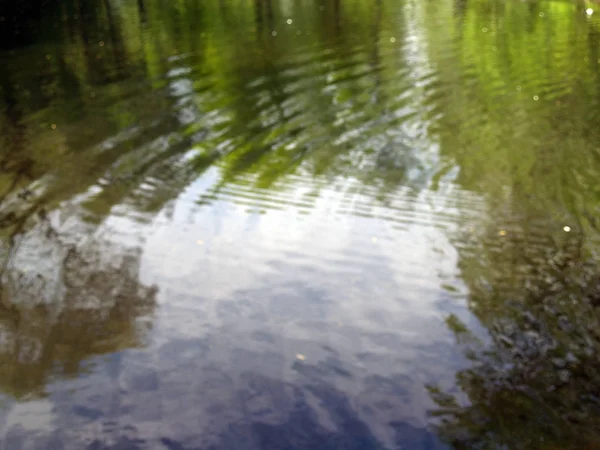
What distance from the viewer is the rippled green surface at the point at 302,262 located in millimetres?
3953

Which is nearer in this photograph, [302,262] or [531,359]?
[531,359]

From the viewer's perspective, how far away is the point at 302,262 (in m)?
5.60

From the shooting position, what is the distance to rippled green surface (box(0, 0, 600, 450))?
13.0 ft

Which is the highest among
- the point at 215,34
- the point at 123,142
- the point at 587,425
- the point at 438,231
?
the point at 215,34

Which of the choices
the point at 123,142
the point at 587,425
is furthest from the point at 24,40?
the point at 587,425

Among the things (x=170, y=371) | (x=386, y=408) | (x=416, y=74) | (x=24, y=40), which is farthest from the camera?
(x=24, y=40)

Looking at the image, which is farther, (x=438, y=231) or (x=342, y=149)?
(x=342, y=149)

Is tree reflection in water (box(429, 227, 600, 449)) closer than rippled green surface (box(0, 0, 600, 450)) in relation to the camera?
Yes

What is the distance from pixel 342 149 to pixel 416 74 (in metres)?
4.59

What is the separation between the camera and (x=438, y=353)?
442 centimetres

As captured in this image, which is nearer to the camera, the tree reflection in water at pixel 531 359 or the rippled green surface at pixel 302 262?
the tree reflection in water at pixel 531 359

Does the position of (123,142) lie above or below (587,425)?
above

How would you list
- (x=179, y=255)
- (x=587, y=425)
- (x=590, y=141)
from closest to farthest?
(x=587, y=425) < (x=179, y=255) < (x=590, y=141)

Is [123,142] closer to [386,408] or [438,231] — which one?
[438,231]
